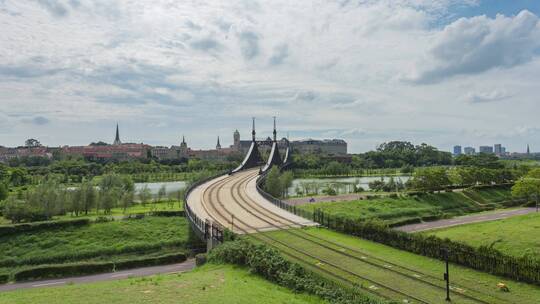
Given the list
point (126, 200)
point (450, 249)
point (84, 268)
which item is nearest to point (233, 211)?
point (84, 268)

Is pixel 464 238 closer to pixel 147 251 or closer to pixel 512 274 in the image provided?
pixel 512 274

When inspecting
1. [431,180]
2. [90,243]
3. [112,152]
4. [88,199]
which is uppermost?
[112,152]

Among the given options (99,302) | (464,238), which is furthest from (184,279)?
(464,238)

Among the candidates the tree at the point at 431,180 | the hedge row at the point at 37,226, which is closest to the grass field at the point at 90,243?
the hedge row at the point at 37,226

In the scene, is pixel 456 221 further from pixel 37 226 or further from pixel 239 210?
pixel 37 226

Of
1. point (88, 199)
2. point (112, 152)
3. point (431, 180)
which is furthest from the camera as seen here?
point (112, 152)
